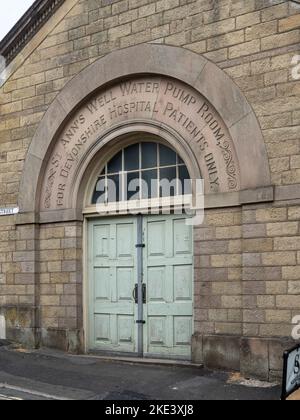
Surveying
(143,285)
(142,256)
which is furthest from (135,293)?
(142,256)

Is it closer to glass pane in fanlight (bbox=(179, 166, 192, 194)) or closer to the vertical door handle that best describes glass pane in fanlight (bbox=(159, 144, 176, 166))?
glass pane in fanlight (bbox=(179, 166, 192, 194))

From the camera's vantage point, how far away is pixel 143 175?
30.8 feet

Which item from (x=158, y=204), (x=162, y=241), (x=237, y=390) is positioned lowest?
(x=237, y=390)

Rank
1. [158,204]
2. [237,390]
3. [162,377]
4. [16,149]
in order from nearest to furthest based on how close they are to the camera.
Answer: [237,390] → [162,377] → [158,204] → [16,149]

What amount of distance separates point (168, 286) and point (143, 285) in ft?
1.56

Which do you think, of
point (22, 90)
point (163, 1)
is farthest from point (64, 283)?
point (163, 1)

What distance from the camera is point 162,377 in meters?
7.84

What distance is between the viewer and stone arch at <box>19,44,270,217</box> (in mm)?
7875

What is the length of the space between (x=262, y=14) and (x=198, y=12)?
107 centimetres

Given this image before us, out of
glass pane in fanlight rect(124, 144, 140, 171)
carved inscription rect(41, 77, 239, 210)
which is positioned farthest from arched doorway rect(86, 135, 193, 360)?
carved inscription rect(41, 77, 239, 210)

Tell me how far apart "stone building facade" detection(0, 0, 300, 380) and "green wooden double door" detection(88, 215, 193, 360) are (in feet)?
0.27

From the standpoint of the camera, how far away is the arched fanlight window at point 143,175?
9.02 meters

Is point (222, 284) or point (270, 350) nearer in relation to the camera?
point (270, 350)

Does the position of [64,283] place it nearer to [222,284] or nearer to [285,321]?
[222,284]
